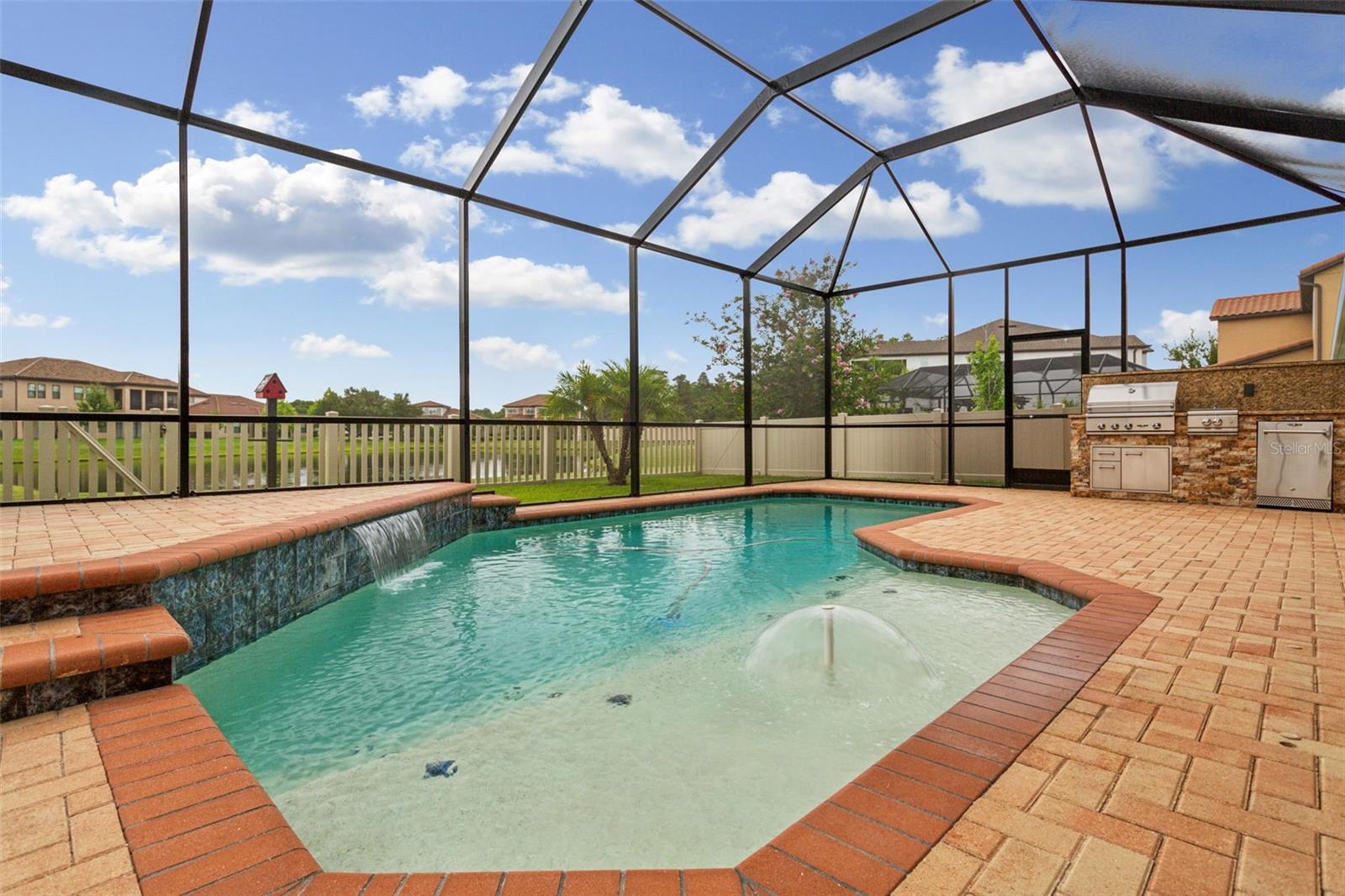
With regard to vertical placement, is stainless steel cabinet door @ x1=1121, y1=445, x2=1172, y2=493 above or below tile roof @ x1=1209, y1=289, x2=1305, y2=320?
below

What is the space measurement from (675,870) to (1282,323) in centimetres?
1808

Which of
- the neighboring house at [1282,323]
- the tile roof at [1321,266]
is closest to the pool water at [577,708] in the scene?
the tile roof at [1321,266]

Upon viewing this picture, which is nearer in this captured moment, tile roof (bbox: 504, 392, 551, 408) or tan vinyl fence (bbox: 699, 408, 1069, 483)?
tan vinyl fence (bbox: 699, 408, 1069, 483)

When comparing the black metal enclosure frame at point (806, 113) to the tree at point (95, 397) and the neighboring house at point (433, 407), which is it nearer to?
the tree at point (95, 397)

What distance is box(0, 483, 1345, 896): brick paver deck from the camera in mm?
1186

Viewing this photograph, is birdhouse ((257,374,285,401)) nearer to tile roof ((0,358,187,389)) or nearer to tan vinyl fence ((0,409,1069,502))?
tan vinyl fence ((0,409,1069,502))

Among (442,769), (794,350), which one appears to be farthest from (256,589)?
(794,350)

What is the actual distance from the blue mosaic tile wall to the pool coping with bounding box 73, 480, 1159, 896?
88 centimetres

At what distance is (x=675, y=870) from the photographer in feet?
4.08

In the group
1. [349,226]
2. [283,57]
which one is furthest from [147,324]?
[283,57]

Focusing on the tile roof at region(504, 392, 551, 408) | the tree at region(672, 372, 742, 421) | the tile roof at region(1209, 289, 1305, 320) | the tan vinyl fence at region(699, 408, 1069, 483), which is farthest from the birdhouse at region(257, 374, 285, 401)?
the tile roof at region(504, 392, 551, 408)

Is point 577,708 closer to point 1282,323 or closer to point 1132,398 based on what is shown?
point 1132,398

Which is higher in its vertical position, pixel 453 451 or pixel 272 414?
pixel 272 414

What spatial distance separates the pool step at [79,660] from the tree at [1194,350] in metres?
21.2
